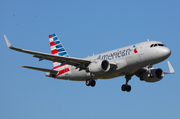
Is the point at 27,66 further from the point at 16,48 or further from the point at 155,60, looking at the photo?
the point at 155,60

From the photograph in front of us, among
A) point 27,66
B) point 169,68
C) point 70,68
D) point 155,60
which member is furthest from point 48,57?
point 169,68

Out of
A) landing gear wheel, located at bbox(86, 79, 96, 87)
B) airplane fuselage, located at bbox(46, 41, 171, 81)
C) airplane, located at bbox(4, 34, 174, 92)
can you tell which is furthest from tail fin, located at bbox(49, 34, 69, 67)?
landing gear wheel, located at bbox(86, 79, 96, 87)

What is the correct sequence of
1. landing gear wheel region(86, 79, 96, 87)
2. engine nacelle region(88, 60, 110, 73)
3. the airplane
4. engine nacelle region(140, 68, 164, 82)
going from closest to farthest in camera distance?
the airplane, engine nacelle region(88, 60, 110, 73), landing gear wheel region(86, 79, 96, 87), engine nacelle region(140, 68, 164, 82)

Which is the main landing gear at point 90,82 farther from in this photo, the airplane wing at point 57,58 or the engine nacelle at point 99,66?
the airplane wing at point 57,58

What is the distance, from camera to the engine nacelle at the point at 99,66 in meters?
41.2

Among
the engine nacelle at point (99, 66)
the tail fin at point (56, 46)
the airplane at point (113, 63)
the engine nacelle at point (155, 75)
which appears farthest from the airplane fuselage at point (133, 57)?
the tail fin at point (56, 46)

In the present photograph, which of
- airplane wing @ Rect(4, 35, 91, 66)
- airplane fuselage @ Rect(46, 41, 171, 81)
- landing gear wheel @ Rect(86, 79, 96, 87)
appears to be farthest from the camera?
landing gear wheel @ Rect(86, 79, 96, 87)

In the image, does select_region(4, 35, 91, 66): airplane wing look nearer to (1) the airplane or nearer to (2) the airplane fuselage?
(1) the airplane

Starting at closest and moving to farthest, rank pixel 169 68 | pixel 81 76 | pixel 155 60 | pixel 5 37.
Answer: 1. pixel 5 37
2. pixel 155 60
3. pixel 81 76
4. pixel 169 68

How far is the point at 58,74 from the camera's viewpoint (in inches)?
1895

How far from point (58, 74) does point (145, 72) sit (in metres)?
12.8

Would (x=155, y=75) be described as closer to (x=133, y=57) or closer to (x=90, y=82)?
(x=133, y=57)

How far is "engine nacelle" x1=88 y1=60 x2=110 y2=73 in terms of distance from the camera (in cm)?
4122

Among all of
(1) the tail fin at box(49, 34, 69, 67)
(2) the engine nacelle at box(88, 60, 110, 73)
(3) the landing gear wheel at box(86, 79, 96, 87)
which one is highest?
(1) the tail fin at box(49, 34, 69, 67)
